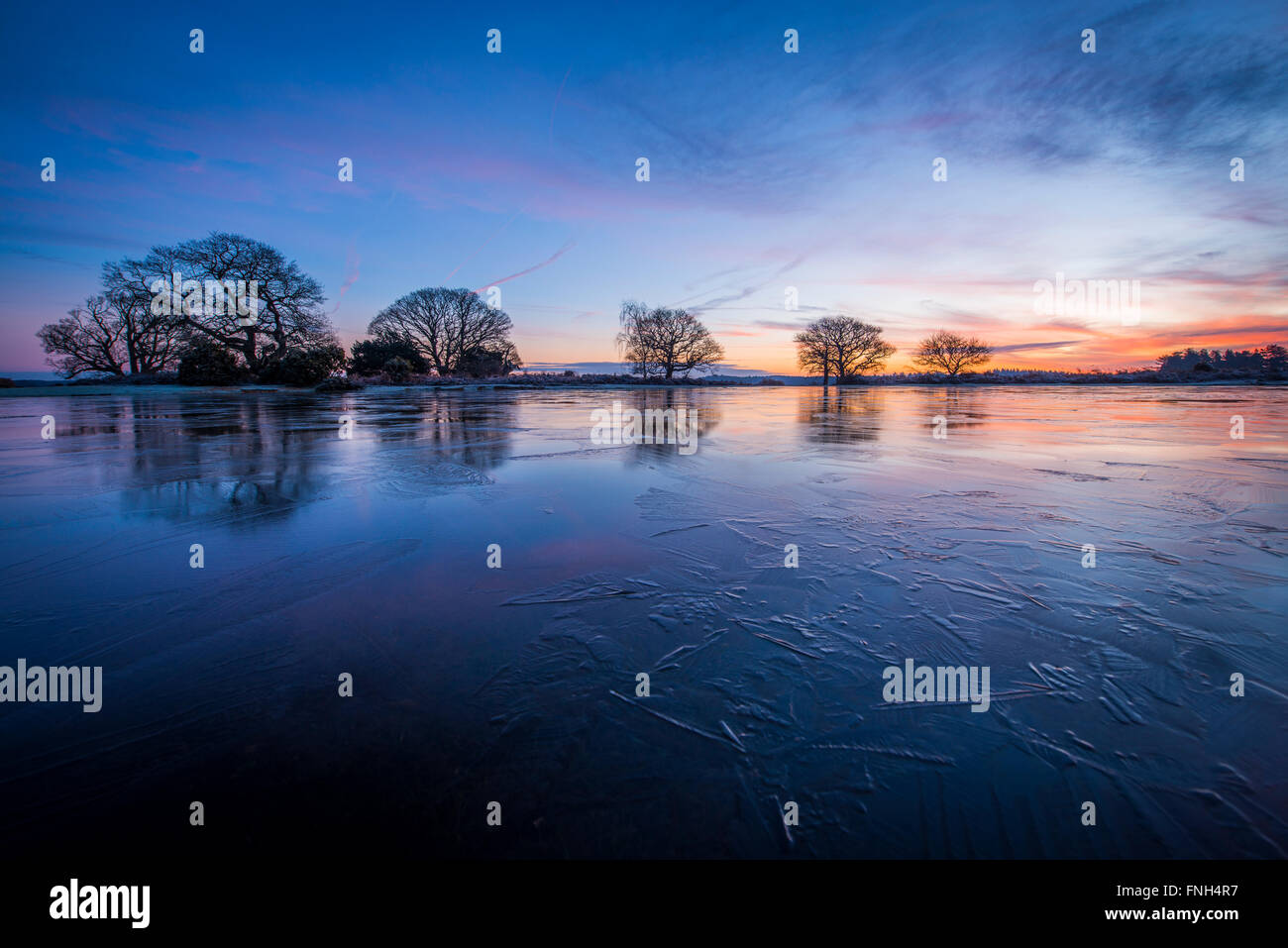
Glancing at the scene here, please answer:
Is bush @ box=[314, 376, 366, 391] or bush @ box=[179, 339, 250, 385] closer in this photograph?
bush @ box=[179, 339, 250, 385]

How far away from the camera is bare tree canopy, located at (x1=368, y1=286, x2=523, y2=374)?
140 feet

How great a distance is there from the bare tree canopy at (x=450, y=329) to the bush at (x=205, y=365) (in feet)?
52.2

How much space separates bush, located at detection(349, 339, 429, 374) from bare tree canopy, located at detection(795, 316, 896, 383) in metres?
37.9

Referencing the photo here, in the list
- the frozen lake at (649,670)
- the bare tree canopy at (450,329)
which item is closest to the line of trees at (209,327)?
the bare tree canopy at (450,329)

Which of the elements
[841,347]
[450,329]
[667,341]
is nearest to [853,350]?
[841,347]

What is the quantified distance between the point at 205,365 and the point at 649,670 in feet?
112

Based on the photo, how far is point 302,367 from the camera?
1135 inches

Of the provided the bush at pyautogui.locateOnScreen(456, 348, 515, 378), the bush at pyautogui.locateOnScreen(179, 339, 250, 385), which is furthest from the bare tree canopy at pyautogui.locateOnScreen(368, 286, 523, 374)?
the bush at pyautogui.locateOnScreen(179, 339, 250, 385)

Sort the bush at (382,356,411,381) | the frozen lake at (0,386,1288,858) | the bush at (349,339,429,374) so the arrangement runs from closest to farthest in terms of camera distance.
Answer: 1. the frozen lake at (0,386,1288,858)
2. the bush at (382,356,411,381)
3. the bush at (349,339,429,374)

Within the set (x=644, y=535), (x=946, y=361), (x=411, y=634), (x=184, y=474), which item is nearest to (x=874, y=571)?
(x=644, y=535)

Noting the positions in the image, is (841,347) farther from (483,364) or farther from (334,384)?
(334,384)

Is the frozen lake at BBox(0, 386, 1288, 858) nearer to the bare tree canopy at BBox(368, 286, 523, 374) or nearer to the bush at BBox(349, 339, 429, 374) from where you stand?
the bush at BBox(349, 339, 429, 374)

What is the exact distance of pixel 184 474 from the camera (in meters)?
5.66
